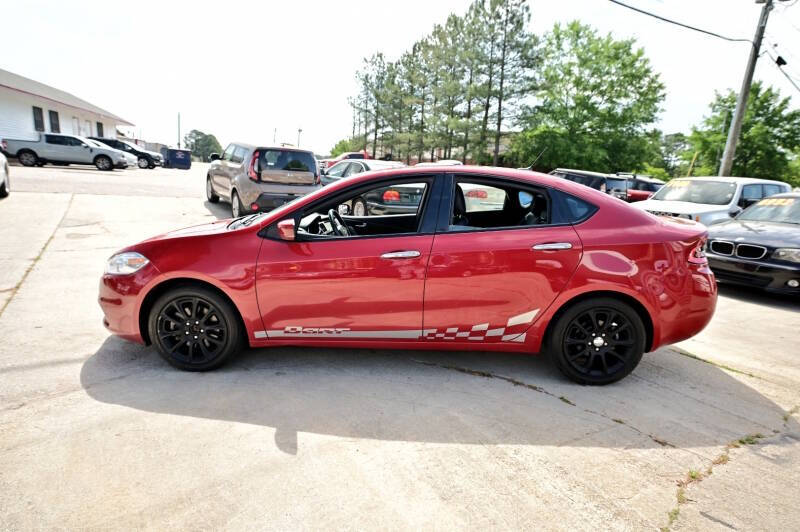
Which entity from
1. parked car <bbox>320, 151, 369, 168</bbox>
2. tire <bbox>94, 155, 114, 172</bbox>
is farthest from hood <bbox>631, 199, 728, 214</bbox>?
tire <bbox>94, 155, 114, 172</bbox>

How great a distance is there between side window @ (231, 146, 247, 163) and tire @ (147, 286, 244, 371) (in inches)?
298

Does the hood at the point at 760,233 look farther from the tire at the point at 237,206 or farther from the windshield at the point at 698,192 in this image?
the tire at the point at 237,206

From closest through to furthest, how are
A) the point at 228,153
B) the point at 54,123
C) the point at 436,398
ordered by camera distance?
the point at 436,398 → the point at 228,153 → the point at 54,123

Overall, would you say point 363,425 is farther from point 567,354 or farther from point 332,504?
point 567,354

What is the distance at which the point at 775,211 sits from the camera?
7371 mm

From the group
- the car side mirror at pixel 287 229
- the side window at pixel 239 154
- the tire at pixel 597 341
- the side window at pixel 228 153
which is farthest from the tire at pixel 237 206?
the tire at pixel 597 341

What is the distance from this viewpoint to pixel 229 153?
37.6ft

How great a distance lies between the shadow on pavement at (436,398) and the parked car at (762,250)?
126 inches

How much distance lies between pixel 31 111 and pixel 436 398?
36.8m

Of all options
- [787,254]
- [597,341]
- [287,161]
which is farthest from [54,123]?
[787,254]

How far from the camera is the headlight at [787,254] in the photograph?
601 cm

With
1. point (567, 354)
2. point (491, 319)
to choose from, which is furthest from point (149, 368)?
point (567, 354)

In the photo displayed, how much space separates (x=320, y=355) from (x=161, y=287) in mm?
1303

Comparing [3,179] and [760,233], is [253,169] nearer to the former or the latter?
[3,179]
